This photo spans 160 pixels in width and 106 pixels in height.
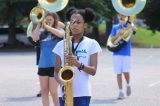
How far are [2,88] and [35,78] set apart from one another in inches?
87.3

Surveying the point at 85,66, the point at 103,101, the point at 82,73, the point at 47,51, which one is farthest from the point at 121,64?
the point at 85,66

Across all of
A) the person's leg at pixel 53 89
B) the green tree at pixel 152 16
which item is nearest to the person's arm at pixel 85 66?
the person's leg at pixel 53 89

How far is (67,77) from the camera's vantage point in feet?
16.0

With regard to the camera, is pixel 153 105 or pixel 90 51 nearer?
pixel 90 51

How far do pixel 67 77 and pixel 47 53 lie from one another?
3499mm

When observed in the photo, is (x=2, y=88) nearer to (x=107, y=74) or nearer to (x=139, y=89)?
(x=139, y=89)

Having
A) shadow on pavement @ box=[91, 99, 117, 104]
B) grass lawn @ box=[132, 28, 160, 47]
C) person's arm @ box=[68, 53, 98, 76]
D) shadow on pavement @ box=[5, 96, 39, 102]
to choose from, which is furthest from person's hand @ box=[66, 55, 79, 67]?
grass lawn @ box=[132, 28, 160, 47]

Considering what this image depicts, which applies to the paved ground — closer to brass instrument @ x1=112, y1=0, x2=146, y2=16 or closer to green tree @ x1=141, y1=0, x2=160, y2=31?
brass instrument @ x1=112, y1=0, x2=146, y2=16

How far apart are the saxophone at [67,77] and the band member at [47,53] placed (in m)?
2.90

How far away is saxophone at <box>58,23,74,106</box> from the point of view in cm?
484

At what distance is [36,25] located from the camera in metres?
8.54

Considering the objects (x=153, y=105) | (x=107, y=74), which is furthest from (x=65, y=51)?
(x=107, y=74)

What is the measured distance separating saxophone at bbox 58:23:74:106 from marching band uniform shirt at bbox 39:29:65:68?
3.18 metres

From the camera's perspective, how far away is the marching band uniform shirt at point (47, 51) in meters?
8.27
